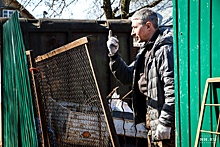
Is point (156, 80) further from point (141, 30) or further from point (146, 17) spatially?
point (146, 17)

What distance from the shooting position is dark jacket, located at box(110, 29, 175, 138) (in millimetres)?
3533

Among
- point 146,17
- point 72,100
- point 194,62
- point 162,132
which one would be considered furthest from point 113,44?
point 194,62

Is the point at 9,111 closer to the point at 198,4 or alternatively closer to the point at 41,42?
the point at 41,42

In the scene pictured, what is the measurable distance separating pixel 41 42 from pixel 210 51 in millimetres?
4752

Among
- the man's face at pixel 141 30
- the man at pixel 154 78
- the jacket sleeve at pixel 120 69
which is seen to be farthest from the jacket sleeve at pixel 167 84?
the jacket sleeve at pixel 120 69

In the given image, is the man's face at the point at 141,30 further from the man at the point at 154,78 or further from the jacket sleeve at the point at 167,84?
the jacket sleeve at the point at 167,84

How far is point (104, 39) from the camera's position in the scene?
7.39 m

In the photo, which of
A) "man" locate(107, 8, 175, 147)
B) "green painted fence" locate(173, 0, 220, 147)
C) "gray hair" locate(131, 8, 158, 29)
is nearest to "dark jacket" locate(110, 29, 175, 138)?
"man" locate(107, 8, 175, 147)

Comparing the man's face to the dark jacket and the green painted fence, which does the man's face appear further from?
the green painted fence

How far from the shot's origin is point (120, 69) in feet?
14.6

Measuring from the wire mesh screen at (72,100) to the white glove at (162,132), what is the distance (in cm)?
47

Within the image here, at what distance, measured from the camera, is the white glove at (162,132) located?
351 cm

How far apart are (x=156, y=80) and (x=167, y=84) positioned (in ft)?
0.65

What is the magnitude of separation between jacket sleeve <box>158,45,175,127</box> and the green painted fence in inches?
16.1
